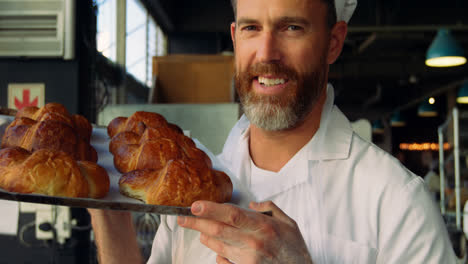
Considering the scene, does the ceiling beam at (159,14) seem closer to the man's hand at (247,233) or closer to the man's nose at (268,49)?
the man's nose at (268,49)

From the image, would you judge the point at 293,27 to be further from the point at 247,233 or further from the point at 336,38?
the point at 247,233

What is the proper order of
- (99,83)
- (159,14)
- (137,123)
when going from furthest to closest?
(159,14)
(99,83)
(137,123)

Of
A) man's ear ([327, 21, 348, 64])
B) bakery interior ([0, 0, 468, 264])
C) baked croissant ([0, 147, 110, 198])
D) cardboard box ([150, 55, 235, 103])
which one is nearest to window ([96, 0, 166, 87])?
bakery interior ([0, 0, 468, 264])

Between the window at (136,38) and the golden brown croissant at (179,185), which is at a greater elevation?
the window at (136,38)

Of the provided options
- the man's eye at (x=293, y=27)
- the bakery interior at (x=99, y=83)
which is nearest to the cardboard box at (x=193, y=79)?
the bakery interior at (x=99, y=83)

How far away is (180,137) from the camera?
3.59 feet

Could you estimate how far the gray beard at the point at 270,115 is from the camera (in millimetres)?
1027

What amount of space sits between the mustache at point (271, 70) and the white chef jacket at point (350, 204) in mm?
171

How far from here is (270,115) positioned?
103cm

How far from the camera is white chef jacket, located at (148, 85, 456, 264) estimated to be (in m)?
0.93

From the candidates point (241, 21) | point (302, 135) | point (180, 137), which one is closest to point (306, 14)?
point (241, 21)

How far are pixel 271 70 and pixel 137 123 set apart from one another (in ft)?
1.54

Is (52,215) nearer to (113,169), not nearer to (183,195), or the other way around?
(113,169)

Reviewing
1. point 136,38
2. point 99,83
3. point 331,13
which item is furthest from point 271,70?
point 136,38
